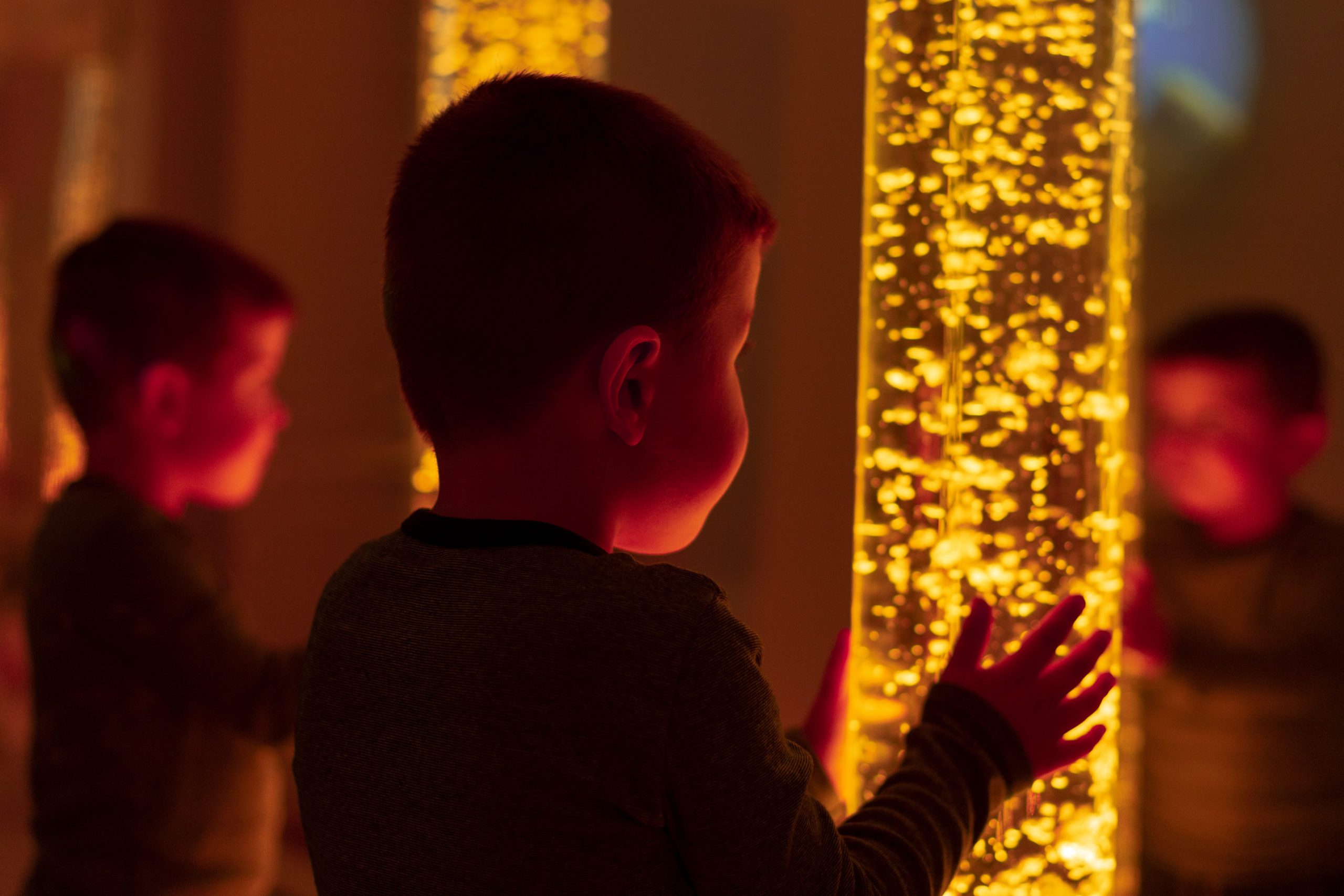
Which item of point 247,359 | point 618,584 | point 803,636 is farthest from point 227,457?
point 618,584

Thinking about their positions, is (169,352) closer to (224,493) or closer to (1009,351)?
(224,493)

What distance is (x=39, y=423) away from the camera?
1.43m

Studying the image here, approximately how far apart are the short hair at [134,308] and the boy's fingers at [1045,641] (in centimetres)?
73

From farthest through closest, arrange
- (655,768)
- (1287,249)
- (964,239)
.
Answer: (1287,249) < (964,239) < (655,768)

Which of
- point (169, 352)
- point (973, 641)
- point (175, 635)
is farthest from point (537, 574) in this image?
point (169, 352)

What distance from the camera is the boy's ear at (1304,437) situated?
0.97m

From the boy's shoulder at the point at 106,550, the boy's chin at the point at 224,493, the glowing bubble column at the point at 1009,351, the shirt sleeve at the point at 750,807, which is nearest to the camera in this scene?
the shirt sleeve at the point at 750,807

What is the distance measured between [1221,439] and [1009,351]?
0.62m

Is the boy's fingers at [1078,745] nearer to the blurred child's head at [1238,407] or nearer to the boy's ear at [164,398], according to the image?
the blurred child's head at [1238,407]

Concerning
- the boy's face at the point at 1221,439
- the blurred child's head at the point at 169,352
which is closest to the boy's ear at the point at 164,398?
the blurred child's head at the point at 169,352

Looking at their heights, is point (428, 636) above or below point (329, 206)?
below

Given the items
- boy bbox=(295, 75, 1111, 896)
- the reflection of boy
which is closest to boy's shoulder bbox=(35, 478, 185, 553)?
boy bbox=(295, 75, 1111, 896)

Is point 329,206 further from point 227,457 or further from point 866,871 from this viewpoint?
point 866,871

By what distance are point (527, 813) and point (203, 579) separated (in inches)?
22.1
